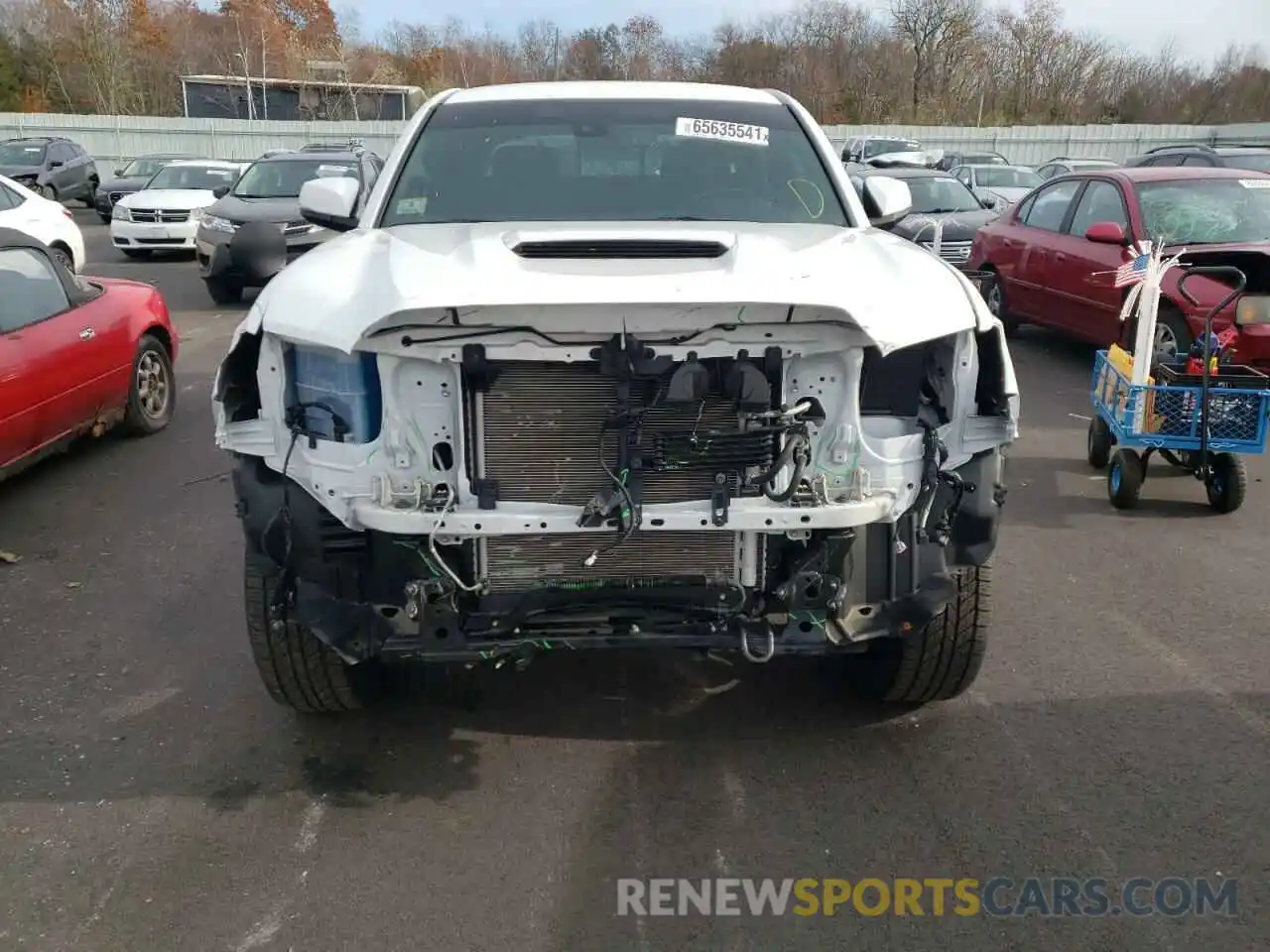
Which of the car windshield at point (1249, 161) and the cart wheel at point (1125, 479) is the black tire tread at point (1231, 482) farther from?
the car windshield at point (1249, 161)

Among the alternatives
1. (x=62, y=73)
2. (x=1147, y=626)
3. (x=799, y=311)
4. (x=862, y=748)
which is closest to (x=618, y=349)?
(x=799, y=311)

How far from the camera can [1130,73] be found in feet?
163

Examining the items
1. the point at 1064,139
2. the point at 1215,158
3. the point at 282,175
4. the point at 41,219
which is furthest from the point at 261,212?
the point at 1064,139

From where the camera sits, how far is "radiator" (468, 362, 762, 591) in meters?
2.94

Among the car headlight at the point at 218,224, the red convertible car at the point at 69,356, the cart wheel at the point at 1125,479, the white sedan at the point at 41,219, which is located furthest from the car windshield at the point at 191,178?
the cart wheel at the point at 1125,479

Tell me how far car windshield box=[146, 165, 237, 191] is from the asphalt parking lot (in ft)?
49.9

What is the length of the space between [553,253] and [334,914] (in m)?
1.95

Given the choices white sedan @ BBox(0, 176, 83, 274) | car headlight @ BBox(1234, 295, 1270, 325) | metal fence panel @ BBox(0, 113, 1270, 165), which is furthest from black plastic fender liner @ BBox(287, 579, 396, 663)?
metal fence panel @ BBox(0, 113, 1270, 165)

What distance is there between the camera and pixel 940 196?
14602mm

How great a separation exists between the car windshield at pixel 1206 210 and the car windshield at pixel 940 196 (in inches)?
219

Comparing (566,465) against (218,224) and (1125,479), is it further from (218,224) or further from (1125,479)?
(218,224)

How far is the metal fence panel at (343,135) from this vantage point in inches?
1312

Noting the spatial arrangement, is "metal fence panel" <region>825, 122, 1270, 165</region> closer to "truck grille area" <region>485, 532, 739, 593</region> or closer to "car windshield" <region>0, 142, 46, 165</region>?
"car windshield" <region>0, 142, 46, 165</region>

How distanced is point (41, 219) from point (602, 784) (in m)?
12.6
